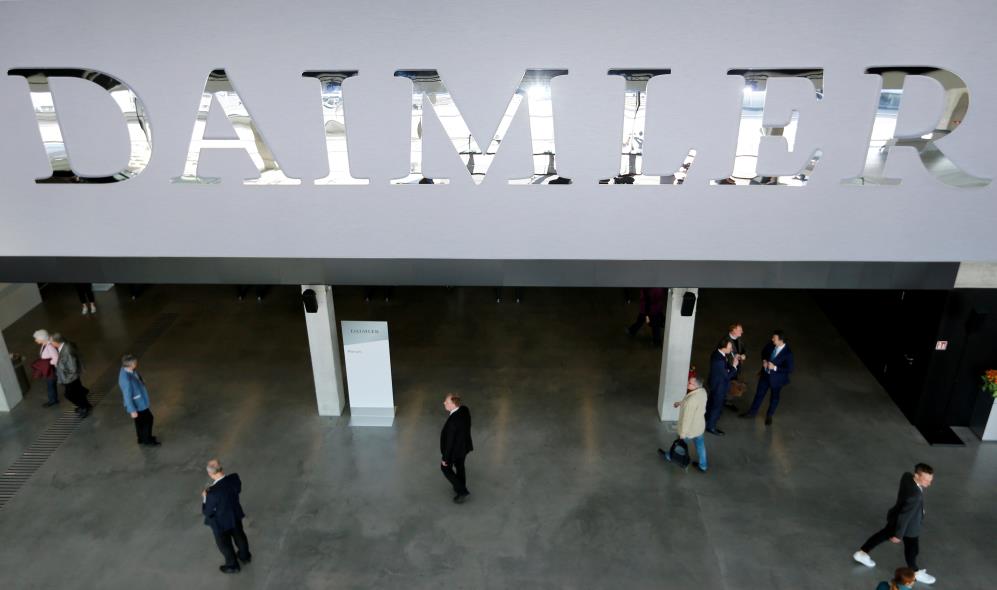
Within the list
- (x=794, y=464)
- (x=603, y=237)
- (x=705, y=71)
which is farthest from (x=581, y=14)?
(x=794, y=464)

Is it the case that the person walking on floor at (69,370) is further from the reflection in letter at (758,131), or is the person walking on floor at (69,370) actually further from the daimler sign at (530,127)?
the reflection in letter at (758,131)

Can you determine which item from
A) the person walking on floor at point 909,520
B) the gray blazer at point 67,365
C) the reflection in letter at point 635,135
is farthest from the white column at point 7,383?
the person walking on floor at point 909,520

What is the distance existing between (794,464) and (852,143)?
13.9 feet

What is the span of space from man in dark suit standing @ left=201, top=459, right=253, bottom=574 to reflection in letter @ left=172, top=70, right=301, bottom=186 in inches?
118

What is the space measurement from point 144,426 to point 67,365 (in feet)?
4.88

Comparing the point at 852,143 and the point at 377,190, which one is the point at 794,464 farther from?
the point at 377,190

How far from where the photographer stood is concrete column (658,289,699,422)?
9016 millimetres

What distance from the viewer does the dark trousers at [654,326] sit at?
1169 centimetres

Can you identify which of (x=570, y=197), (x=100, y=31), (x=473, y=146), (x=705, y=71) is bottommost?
(x=570, y=197)

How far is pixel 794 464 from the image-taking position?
8.79 meters

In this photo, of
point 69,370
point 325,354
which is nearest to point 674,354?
point 325,354

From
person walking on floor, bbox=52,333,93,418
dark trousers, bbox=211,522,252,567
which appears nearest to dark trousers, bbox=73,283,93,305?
person walking on floor, bbox=52,333,93,418

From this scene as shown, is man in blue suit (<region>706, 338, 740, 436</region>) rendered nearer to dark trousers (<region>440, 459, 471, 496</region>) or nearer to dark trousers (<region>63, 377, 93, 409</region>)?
dark trousers (<region>440, 459, 471, 496</region>)

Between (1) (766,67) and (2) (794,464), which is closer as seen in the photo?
(1) (766,67)
